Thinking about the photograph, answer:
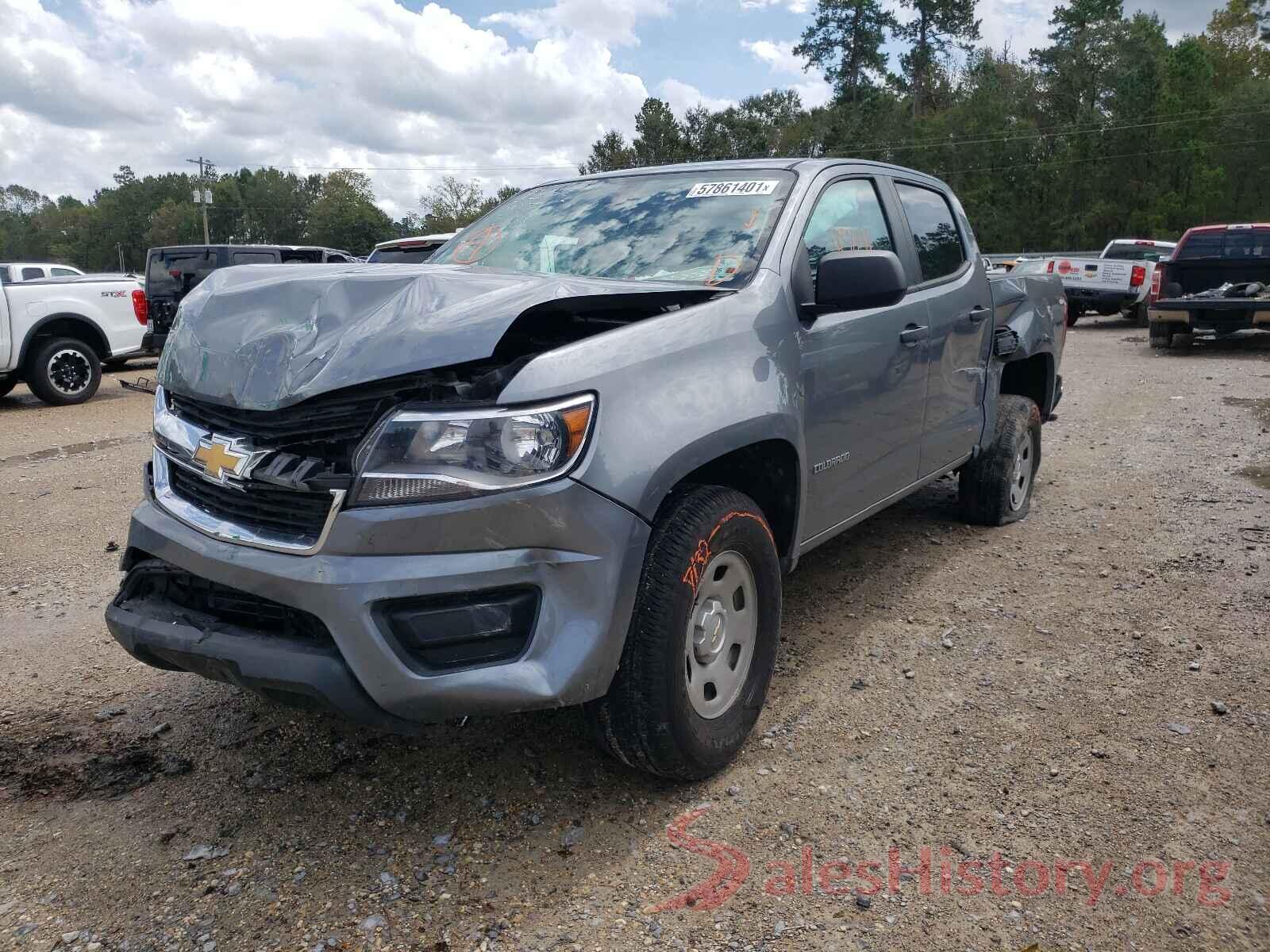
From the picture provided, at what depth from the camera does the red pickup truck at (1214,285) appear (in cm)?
1301

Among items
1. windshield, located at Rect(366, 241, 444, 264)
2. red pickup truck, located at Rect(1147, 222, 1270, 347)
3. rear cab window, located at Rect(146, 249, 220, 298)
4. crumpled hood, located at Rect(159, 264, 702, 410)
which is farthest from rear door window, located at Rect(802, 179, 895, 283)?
rear cab window, located at Rect(146, 249, 220, 298)

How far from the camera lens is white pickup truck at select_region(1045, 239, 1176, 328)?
1850cm

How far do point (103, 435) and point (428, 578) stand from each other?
8133mm

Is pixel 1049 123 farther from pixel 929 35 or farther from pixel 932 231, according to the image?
pixel 932 231

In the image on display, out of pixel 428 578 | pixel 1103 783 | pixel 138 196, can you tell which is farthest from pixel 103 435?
pixel 138 196

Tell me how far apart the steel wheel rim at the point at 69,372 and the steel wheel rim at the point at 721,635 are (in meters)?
10.7

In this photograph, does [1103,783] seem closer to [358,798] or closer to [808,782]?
[808,782]

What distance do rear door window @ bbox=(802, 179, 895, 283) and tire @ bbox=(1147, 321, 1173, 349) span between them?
38.4 ft

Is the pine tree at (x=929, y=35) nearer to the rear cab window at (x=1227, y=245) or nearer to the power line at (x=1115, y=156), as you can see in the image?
the power line at (x=1115, y=156)

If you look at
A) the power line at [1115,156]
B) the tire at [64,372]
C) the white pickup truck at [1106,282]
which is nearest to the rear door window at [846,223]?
the tire at [64,372]

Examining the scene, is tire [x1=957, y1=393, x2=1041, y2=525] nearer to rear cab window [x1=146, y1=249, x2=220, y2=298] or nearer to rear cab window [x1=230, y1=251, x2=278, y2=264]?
rear cab window [x1=230, y1=251, x2=278, y2=264]

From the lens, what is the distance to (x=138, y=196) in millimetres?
112812

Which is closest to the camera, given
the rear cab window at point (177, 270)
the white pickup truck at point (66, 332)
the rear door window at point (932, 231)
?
the rear door window at point (932, 231)

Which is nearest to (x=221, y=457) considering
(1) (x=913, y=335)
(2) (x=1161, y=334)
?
(1) (x=913, y=335)
